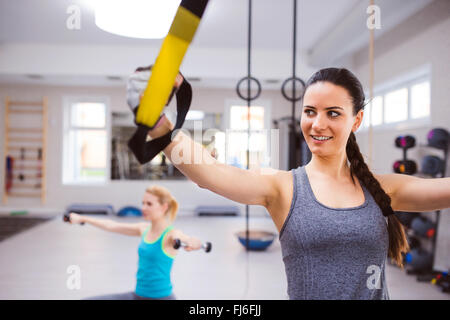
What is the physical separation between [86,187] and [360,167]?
23.3 feet

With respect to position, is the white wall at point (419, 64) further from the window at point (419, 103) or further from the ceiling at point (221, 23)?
the ceiling at point (221, 23)

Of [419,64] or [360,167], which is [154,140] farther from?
[419,64]

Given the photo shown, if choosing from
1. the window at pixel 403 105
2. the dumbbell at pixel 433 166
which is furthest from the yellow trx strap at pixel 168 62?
the dumbbell at pixel 433 166

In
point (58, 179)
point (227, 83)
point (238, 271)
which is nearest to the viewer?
point (238, 271)

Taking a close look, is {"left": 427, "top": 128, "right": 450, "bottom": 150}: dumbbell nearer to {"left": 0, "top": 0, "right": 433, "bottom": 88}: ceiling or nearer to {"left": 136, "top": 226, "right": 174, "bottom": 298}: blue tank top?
{"left": 0, "top": 0, "right": 433, "bottom": 88}: ceiling

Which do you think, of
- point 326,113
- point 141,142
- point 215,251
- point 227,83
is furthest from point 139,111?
point 227,83

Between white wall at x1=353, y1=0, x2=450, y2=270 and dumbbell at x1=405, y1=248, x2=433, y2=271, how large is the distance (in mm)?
72

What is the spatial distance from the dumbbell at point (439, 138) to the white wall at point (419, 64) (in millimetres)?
81

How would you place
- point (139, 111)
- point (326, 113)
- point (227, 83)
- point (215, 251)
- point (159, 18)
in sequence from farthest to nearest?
1. point (227, 83)
2. point (215, 251)
3. point (159, 18)
4. point (326, 113)
5. point (139, 111)

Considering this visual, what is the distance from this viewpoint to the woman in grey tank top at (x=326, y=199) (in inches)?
24.5

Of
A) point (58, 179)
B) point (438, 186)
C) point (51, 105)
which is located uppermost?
point (51, 105)

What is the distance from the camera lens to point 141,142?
0.44 m
